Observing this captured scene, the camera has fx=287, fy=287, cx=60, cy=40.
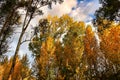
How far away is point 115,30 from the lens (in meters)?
34.8

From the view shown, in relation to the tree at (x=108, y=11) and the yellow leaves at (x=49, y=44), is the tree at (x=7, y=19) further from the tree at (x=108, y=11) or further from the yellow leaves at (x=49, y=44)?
the yellow leaves at (x=49, y=44)

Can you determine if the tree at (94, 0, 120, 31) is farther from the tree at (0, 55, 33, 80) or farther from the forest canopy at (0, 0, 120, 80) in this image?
the tree at (0, 55, 33, 80)

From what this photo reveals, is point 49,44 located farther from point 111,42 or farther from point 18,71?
point 111,42

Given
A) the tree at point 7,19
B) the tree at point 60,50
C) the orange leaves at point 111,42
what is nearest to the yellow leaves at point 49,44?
the tree at point 60,50

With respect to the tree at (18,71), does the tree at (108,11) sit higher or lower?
higher

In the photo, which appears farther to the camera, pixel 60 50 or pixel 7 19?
pixel 60 50

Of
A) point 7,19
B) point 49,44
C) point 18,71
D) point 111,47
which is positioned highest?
point 7,19

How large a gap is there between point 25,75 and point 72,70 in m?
11.1

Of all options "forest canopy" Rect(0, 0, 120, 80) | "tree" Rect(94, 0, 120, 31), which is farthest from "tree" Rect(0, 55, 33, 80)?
"tree" Rect(94, 0, 120, 31)

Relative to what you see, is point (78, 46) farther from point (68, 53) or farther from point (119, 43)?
point (119, 43)

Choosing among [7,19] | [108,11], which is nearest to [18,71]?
[7,19]

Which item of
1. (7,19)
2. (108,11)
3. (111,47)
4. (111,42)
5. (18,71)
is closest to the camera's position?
(108,11)

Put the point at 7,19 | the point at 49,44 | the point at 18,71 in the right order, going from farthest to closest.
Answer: the point at 18,71 → the point at 49,44 → the point at 7,19

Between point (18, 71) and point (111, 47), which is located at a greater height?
point (111, 47)
